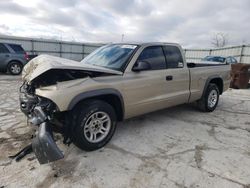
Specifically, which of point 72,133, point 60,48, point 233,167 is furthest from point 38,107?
point 60,48

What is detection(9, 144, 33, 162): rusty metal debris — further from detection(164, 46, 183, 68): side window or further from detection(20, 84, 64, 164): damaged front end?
detection(164, 46, 183, 68): side window

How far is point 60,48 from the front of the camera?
21.7 meters

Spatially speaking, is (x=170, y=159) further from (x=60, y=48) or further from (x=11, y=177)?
(x=60, y=48)

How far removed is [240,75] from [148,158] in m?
9.50

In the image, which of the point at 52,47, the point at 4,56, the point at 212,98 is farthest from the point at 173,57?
the point at 52,47

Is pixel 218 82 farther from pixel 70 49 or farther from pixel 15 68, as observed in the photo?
pixel 70 49

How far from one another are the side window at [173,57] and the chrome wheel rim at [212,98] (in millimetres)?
1653

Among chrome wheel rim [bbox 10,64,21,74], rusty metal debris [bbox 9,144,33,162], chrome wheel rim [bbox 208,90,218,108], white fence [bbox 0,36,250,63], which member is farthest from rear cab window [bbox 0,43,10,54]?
chrome wheel rim [bbox 208,90,218,108]

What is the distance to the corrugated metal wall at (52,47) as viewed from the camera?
1887 cm

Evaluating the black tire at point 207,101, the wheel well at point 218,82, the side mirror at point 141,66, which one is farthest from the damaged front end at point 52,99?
the wheel well at point 218,82

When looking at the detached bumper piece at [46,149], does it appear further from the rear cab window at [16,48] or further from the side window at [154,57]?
the rear cab window at [16,48]

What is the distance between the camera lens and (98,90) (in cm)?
361

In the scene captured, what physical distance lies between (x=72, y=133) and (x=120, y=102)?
1.01 meters

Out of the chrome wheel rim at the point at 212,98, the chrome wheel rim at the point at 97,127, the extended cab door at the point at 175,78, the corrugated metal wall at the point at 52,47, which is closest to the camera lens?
the chrome wheel rim at the point at 97,127
